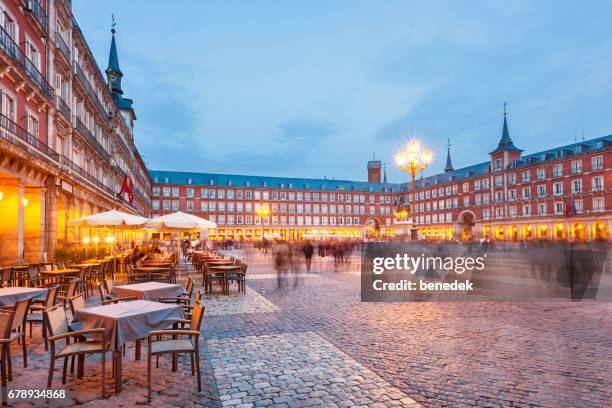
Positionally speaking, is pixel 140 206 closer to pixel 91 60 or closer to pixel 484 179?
pixel 91 60

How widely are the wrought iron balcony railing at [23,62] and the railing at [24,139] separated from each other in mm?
2283

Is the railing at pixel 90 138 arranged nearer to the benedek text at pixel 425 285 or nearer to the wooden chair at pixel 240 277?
the wooden chair at pixel 240 277

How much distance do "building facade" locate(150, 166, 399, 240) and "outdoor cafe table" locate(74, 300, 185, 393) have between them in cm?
6889

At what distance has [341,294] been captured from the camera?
12023 millimetres

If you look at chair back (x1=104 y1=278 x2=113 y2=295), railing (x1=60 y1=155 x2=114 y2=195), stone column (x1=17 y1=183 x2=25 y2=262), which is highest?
railing (x1=60 y1=155 x2=114 y2=195)

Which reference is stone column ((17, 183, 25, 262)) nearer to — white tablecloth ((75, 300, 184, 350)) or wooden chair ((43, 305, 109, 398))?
wooden chair ((43, 305, 109, 398))

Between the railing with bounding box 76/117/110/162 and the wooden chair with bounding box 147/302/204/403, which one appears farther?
the railing with bounding box 76/117/110/162

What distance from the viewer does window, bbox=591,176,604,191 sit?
153 ft

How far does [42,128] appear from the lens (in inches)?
721

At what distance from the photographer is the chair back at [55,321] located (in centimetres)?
475

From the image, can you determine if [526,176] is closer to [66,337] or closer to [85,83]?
[85,83]

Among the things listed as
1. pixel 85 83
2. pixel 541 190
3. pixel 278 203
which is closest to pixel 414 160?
pixel 85 83

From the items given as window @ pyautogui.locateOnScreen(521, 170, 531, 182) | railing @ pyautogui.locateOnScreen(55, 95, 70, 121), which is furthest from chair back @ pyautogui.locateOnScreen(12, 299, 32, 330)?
window @ pyautogui.locateOnScreen(521, 170, 531, 182)

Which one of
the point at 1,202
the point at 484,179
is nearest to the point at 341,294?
the point at 1,202
